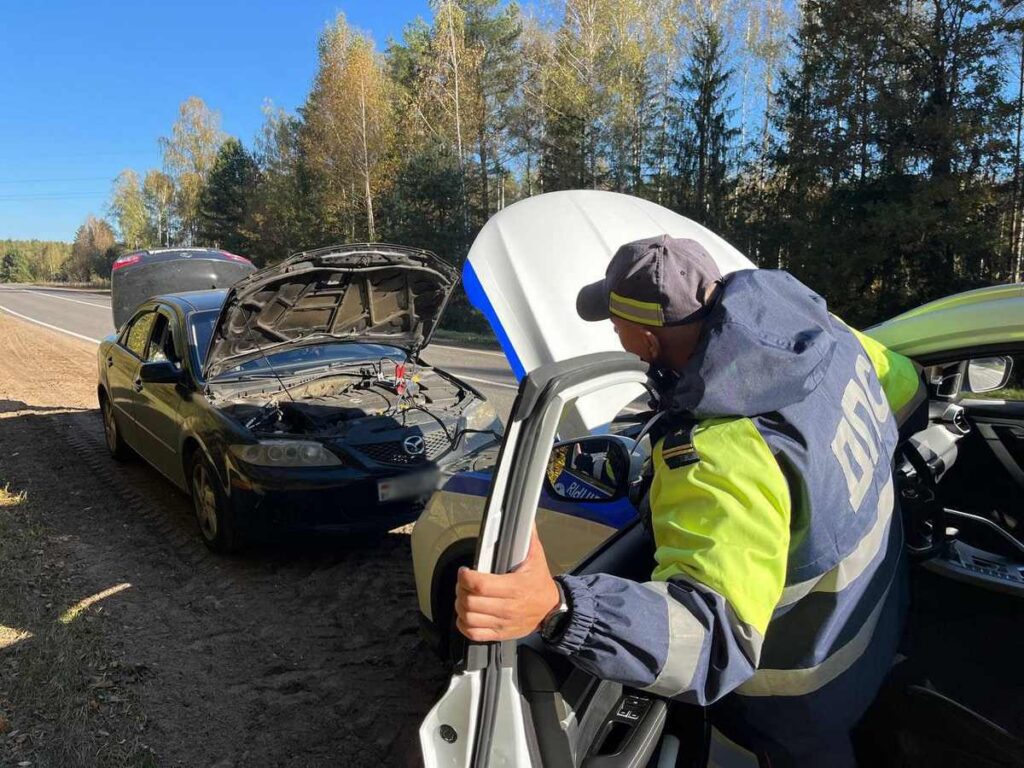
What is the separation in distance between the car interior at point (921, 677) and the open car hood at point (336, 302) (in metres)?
2.74

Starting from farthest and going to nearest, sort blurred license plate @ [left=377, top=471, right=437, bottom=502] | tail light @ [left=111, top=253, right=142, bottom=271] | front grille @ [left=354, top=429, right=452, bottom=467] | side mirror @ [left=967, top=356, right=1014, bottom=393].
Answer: tail light @ [left=111, top=253, right=142, bottom=271], front grille @ [left=354, top=429, right=452, bottom=467], blurred license plate @ [left=377, top=471, right=437, bottom=502], side mirror @ [left=967, top=356, right=1014, bottom=393]

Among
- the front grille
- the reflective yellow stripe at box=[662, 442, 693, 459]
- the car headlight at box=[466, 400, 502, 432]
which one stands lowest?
the front grille

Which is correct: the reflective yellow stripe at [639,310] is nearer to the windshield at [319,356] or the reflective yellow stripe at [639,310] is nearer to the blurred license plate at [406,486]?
the blurred license plate at [406,486]

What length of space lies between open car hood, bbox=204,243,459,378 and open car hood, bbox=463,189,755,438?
2247 mm

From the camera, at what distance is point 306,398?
4898 millimetres

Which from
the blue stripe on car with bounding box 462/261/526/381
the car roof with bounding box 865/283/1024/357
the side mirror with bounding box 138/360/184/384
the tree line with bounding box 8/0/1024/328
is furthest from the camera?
the tree line with bounding box 8/0/1024/328

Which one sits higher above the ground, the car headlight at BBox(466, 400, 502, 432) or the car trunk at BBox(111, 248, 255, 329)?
the car trunk at BBox(111, 248, 255, 329)

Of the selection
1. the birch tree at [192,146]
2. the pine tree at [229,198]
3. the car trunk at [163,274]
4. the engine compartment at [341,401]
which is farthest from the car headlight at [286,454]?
the birch tree at [192,146]

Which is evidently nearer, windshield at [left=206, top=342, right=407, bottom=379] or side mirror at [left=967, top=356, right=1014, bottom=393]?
side mirror at [left=967, top=356, right=1014, bottom=393]

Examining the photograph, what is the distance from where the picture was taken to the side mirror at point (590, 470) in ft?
7.15

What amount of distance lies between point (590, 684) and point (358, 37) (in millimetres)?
39630

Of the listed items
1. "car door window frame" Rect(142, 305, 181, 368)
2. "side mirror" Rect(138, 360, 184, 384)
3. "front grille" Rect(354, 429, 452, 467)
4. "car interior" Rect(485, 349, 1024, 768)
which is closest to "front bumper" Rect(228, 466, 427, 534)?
"front grille" Rect(354, 429, 452, 467)

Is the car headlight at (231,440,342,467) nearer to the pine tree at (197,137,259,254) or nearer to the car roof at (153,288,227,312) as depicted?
the car roof at (153,288,227,312)

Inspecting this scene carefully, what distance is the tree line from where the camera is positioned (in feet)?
51.2
